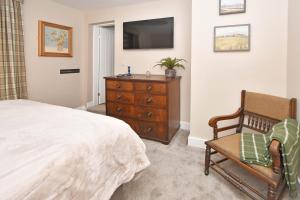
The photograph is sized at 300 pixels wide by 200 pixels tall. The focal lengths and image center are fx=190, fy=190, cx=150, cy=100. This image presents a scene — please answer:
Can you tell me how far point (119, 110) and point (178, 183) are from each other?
62.1 inches

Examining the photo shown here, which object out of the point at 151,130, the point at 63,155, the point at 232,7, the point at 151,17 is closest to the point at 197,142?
the point at 151,130

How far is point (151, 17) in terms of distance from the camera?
140 inches

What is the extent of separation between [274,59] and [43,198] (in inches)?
96.4

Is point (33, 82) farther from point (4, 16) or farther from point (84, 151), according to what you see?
point (84, 151)

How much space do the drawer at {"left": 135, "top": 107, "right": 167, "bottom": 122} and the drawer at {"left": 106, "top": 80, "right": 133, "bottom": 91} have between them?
0.36 metres

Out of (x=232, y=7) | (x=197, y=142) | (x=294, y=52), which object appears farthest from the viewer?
(x=197, y=142)

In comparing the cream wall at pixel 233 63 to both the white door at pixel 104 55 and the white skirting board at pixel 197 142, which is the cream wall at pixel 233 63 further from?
the white door at pixel 104 55

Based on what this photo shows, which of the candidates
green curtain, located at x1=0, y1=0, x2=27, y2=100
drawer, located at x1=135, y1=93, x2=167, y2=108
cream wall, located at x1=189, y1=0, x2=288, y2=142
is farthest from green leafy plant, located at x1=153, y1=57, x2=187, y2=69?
green curtain, located at x1=0, y1=0, x2=27, y2=100

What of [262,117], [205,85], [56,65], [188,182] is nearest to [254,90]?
[262,117]

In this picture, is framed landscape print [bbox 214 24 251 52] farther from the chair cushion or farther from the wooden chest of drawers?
the chair cushion

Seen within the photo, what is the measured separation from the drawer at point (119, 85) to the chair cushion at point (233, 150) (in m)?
1.53

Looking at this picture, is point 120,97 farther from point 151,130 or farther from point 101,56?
point 101,56

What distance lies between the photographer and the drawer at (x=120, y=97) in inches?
117

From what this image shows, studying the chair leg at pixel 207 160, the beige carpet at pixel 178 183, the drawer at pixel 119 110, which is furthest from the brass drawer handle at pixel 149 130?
the chair leg at pixel 207 160
